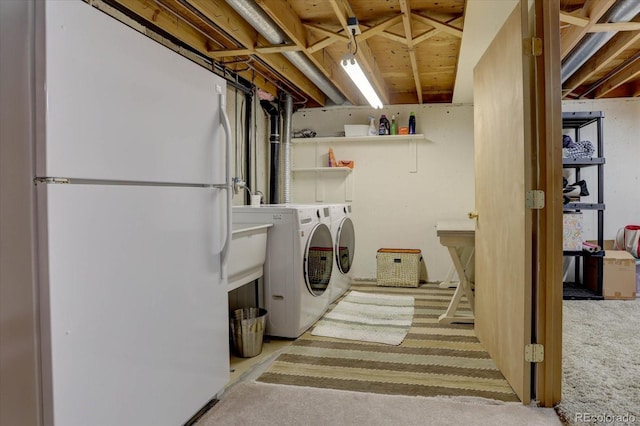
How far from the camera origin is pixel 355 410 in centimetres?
205

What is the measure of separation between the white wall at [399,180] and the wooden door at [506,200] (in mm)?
2137

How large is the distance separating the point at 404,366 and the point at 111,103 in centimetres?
212

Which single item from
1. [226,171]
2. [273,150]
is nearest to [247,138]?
[273,150]

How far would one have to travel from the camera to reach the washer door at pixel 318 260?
3207 mm

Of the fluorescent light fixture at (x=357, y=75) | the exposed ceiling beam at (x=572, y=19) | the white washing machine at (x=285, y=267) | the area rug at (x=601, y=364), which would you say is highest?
the exposed ceiling beam at (x=572, y=19)

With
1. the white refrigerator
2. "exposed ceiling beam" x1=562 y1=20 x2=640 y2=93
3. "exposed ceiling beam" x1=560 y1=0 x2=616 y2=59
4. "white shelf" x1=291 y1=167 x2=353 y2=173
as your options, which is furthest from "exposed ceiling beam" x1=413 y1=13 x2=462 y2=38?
"white shelf" x1=291 y1=167 x2=353 y2=173

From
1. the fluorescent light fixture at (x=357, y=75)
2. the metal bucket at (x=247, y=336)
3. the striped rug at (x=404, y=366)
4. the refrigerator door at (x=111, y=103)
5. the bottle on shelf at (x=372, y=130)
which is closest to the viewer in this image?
the refrigerator door at (x=111, y=103)

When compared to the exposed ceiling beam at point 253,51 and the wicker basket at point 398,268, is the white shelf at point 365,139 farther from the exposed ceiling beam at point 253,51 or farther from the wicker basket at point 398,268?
the exposed ceiling beam at point 253,51

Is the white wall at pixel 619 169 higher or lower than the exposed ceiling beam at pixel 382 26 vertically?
lower

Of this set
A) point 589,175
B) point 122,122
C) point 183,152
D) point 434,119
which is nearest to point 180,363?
point 183,152

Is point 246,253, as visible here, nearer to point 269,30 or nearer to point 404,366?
point 404,366

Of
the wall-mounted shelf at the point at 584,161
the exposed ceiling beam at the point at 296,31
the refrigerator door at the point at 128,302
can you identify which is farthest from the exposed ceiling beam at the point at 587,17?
the refrigerator door at the point at 128,302

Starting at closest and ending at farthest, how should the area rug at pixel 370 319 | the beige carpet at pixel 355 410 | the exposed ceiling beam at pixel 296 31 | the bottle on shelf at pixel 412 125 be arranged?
the beige carpet at pixel 355 410 < the exposed ceiling beam at pixel 296 31 < the area rug at pixel 370 319 < the bottle on shelf at pixel 412 125

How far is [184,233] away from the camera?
178 cm
